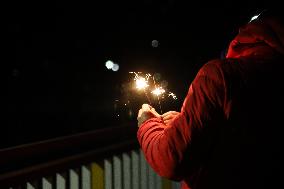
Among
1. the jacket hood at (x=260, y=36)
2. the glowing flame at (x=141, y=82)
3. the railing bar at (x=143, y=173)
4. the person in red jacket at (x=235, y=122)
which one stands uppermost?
the glowing flame at (x=141, y=82)

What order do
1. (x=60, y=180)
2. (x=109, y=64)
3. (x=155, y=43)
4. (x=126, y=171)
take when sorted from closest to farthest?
1. (x=60, y=180)
2. (x=126, y=171)
3. (x=155, y=43)
4. (x=109, y=64)

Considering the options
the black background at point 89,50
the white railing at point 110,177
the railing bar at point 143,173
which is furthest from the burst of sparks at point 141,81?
the black background at point 89,50

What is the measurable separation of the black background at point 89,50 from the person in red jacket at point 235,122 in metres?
4.58

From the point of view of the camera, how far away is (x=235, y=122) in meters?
1.64

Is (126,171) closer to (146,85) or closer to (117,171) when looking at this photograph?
(117,171)

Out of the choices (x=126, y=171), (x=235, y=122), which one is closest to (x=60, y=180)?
(x=126, y=171)

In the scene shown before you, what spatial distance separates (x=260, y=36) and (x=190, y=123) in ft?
1.91

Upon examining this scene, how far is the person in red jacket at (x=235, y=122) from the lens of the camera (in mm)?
1602

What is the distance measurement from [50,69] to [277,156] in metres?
13.6

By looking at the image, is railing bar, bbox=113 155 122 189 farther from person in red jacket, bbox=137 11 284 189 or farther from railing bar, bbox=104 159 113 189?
person in red jacket, bbox=137 11 284 189

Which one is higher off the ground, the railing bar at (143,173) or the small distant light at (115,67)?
the small distant light at (115,67)

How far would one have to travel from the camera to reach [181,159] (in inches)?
66.2

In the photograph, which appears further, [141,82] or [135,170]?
[135,170]

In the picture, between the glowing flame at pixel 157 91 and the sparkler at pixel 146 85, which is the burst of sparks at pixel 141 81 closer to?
the sparkler at pixel 146 85
